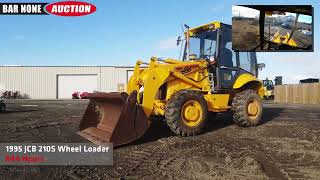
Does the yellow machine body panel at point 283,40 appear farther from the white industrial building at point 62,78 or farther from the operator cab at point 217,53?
the white industrial building at point 62,78

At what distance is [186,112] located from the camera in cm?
962

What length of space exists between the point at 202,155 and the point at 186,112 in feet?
6.98

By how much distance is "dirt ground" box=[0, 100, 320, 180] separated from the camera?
6125mm

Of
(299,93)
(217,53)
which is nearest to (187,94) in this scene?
(217,53)

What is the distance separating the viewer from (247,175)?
605 cm

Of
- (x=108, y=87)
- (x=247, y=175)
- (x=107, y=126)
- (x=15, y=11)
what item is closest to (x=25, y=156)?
(x=107, y=126)

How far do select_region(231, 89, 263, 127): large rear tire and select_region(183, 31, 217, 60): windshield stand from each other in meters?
1.44

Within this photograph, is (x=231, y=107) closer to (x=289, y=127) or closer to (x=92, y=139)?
(x=289, y=127)

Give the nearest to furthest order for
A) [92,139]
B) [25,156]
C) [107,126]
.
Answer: [25,156] < [92,139] < [107,126]

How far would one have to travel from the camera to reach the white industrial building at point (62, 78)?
53875mm

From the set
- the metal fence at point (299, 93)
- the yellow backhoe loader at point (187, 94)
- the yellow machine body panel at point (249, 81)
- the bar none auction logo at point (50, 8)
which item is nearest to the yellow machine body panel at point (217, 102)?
the yellow backhoe loader at point (187, 94)

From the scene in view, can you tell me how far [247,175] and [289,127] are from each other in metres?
6.33

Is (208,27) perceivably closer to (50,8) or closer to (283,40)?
(283,40)

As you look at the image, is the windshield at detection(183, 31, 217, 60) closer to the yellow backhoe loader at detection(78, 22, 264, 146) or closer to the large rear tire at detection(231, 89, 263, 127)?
the yellow backhoe loader at detection(78, 22, 264, 146)
